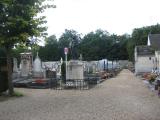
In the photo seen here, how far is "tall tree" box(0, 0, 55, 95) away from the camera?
63.6 ft

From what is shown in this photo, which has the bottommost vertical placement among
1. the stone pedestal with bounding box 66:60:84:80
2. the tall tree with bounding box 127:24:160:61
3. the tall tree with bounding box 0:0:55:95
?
the stone pedestal with bounding box 66:60:84:80

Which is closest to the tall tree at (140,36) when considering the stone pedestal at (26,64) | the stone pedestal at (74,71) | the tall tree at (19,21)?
the stone pedestal at (26,64)

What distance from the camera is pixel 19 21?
63.8 ft

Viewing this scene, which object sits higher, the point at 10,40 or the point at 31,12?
the point at 31,12

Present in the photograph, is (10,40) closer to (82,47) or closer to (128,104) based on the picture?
(128,104)

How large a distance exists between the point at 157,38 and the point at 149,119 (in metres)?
57.3

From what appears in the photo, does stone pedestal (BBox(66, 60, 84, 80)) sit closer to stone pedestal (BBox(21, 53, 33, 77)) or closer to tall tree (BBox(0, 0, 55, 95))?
stone pedestal (BBox(21, 53, 33, 77))

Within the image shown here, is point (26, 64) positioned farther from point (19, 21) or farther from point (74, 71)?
point (19, 21)

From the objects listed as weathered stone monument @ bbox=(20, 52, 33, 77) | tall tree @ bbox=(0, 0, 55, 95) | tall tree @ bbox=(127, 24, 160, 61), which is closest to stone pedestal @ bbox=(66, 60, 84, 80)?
weathered stone monument @ bbox=(20, 52, 33, 77)

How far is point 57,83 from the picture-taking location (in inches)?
1149

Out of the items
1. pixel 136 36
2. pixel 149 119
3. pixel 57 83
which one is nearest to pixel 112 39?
pixel 136 36

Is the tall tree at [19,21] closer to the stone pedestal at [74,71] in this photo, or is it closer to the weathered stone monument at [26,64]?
the stone pedestal at [74,71]

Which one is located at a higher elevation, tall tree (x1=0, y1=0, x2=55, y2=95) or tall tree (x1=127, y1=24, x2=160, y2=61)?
tall tree (x1=127, y1=24, x2=160, y2=61)

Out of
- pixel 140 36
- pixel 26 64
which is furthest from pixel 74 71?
pixel 140 36
